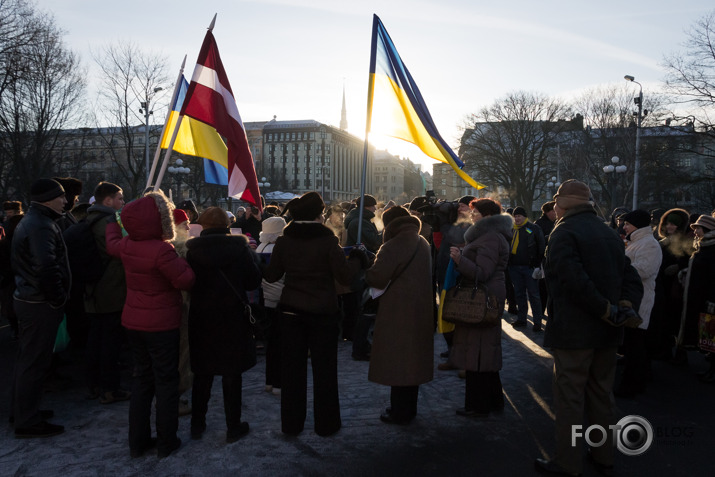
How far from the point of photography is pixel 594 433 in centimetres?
369

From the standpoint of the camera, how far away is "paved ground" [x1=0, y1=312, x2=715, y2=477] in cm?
368

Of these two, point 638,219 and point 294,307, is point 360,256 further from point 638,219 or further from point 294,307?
point 638,219

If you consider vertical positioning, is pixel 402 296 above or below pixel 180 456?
above

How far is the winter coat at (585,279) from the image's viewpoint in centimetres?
348

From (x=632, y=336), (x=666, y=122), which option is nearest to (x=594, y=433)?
(x=632, y=336)

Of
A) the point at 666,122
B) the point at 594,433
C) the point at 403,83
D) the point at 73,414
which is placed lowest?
the point at 73,414

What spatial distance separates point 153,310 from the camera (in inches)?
148

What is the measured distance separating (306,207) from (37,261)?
7.18ft

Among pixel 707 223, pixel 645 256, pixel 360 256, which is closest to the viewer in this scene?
pixel 360 256

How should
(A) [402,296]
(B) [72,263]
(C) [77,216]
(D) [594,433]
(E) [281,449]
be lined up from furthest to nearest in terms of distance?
(C) [77,216] → (B) [72,263] → (A) [402,296] → (E) [281,449] → (D) [594,433]

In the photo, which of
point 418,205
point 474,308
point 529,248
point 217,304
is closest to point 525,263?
point 529,248

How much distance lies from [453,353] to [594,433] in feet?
4.46

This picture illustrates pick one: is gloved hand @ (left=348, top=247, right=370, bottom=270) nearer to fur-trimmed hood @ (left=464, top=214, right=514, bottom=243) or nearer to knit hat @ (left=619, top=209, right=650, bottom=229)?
fur-trimmed hood @ (left=464, top=214, right=514, bottom=243)

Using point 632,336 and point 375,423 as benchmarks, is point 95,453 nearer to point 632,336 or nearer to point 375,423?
point 375,423
